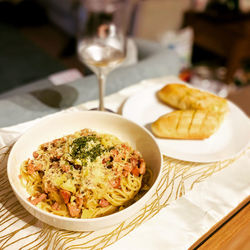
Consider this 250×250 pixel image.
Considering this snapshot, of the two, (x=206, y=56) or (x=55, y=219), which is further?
(x=206, y=56)

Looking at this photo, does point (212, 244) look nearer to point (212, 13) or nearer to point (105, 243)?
point (105, 243)

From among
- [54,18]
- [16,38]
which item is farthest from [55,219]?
[54,18]

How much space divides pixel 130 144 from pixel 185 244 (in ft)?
1.20

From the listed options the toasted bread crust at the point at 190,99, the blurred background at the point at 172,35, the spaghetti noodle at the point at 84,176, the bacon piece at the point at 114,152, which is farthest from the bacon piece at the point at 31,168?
the blurred background at the point at 172,35

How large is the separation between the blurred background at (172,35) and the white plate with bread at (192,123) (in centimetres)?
143

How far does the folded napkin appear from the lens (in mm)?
692

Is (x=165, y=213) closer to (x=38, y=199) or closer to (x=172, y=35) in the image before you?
(x=38, y=199)

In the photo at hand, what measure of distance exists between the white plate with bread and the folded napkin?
0.05m

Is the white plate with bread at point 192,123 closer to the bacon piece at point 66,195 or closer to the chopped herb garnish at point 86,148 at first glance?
the chopped herb garnish at point 86,148

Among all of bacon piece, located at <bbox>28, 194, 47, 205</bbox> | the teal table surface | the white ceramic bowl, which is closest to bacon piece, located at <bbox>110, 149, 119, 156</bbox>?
the white ceramic bowl

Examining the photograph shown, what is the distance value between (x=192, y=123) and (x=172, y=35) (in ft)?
8.25

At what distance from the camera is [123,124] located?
938 millimetres

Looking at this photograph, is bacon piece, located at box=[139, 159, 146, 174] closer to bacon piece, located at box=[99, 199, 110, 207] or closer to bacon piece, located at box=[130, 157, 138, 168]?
bacon piece, located at box=[130, 157, 138, 168]

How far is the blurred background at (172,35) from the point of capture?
2635 millimetres
